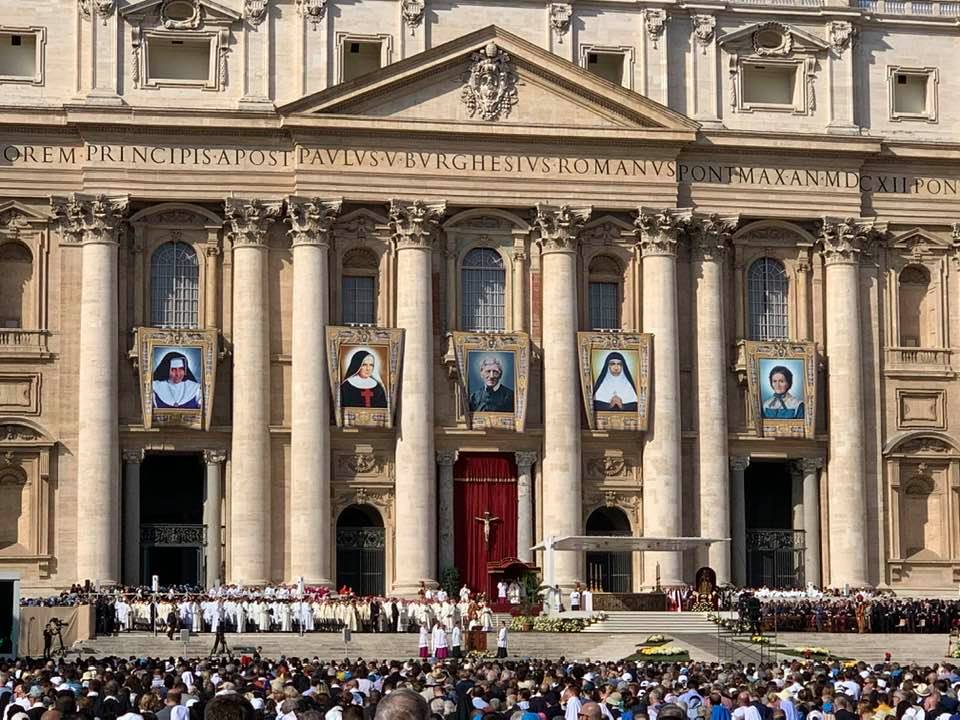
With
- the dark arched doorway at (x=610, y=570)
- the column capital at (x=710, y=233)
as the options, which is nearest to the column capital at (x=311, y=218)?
the column capital at (x=710, y=233)

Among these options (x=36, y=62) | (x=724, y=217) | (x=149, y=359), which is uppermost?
(x=36, y=62)

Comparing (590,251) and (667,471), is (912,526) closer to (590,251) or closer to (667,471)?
(667,471)

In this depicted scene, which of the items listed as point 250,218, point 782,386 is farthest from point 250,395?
point 782,386

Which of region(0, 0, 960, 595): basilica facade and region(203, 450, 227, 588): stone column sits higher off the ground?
region(0, 0, 960, 595): basilica facade

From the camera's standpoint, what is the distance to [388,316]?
7575cm

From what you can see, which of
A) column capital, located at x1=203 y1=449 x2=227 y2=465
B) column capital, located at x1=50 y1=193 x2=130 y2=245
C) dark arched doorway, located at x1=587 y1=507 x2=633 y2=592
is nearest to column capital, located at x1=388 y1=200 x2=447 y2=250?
column capital, located at x1=50 y1=193 x2=130 y2=245

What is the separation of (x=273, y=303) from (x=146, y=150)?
661cm

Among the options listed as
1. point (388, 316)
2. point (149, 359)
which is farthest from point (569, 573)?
point (149, 359)

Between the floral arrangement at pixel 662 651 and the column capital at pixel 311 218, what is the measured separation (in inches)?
843

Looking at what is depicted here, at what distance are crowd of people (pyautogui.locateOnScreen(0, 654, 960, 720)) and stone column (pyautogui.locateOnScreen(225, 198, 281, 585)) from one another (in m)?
29.5

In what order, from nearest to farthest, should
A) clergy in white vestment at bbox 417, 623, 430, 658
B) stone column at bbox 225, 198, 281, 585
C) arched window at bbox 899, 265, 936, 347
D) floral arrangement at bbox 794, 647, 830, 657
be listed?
floral arrangement at bbox 794, 647, 830, 657, clergy in white vestment at bbox 417, 623, 430, 658, stone column at bbox 225, 198, 281, 585, arched window at bbox 899, 265, 936, 347

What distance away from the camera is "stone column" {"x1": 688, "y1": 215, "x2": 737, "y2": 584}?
76.4 metres

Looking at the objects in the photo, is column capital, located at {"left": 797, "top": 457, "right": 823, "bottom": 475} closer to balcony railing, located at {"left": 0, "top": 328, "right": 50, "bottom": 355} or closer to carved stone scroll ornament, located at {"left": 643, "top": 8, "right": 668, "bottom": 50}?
carved stone scroll ornament, located at {"left": 643, "top": 8, "right": 668, "bottom": 50}

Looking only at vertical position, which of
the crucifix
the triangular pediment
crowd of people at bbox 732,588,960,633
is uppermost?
the triangular pediment
